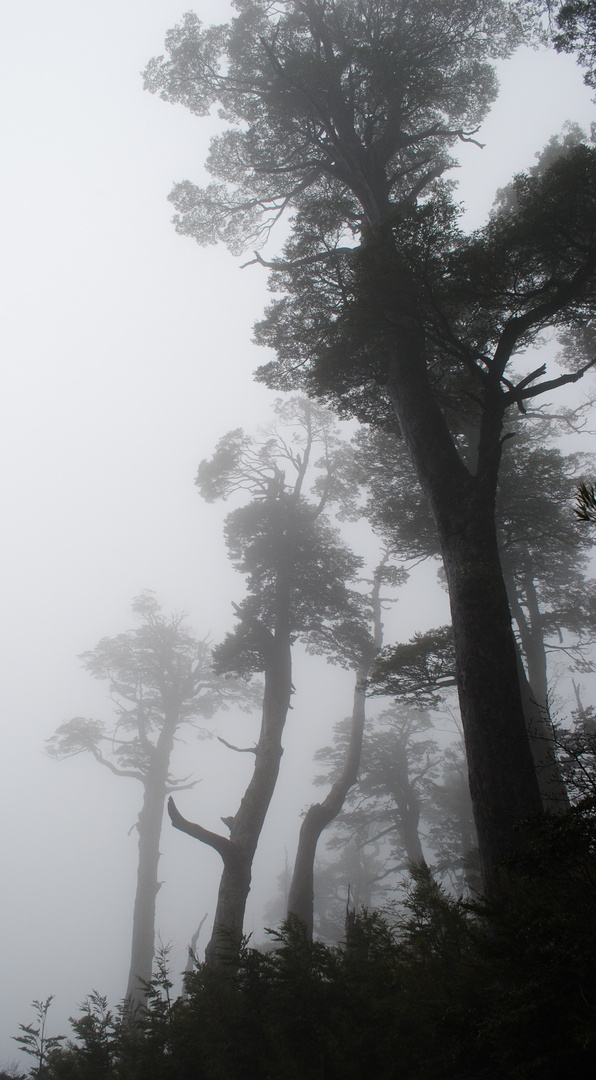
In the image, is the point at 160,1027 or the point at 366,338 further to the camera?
the point at 366,338

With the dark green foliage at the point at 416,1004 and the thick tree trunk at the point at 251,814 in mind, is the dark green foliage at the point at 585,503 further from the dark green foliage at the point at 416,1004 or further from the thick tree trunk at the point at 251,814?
the thick tree trunk at the point at 251,814

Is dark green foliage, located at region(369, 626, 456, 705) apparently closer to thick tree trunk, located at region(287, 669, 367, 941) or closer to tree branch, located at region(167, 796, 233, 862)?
thick tree trunk, located at region(287, 669, 367, 941)

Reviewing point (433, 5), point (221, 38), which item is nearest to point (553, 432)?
point (433, 5)

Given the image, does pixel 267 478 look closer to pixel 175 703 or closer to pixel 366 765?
pixel 175 703

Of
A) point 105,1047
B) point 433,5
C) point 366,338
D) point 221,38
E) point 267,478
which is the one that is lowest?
point 105,1047

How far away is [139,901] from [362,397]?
20.6 m

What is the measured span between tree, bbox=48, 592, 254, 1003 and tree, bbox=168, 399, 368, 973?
8178 mm

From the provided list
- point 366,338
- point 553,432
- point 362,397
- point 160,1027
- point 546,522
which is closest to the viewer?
point 160,1027

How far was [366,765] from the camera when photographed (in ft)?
76.9

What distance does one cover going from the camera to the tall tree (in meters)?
5.96

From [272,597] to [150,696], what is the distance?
40.5 feet

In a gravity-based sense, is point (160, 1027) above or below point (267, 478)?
below

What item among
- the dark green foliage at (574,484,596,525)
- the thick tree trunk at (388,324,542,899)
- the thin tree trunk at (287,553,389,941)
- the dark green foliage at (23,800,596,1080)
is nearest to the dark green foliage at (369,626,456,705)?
the thin tree trunk at (287,553,389,941)

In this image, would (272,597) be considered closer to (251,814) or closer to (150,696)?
(251,814)
